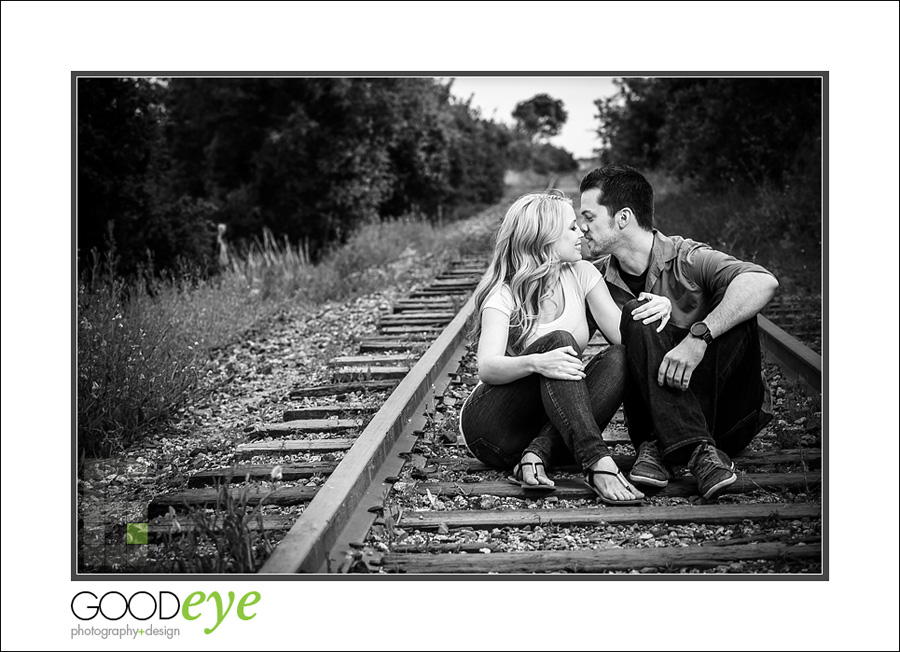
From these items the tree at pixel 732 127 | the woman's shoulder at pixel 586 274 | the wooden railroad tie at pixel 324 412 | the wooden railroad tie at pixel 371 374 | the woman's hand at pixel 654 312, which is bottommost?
the wooden railroad tie at pixel 324 412

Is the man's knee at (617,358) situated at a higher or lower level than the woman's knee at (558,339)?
lower

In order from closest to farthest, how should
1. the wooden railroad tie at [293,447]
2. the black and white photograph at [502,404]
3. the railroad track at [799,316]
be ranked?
the black and white photograph at [502,404], the wooden railroad tie at [293,447], the railroad track at [799,316]

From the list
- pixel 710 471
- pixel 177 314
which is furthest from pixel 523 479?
pixel 177 314

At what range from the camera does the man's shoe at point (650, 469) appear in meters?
3.12

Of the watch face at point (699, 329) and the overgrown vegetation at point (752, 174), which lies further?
the overgrown vegetation at point (752, 174)

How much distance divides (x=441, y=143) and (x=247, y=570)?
16.8m

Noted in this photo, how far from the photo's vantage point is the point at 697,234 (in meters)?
8.32

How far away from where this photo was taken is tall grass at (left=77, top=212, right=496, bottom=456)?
4309mm

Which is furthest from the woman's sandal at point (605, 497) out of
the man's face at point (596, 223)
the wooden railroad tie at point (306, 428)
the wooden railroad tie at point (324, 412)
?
the wooden railroad tie at point (324, 412)

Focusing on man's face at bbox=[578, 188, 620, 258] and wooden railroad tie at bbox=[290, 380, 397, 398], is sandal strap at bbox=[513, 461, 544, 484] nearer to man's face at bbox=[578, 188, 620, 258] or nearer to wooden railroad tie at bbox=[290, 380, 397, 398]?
man's face at bbox=[578, 188, 620, 258]

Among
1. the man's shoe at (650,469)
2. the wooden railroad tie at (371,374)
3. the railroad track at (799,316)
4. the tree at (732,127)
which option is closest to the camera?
the man's shoe at (650,469)

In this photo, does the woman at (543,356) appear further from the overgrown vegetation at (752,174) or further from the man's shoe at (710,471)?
the overgrown vegetation at (752,174)

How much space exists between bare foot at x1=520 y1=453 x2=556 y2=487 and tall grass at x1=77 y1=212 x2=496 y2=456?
7.05 feet

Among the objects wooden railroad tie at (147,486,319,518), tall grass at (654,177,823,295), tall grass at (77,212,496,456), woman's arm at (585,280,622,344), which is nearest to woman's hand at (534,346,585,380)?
woman's arm at (585,280,622,344)
